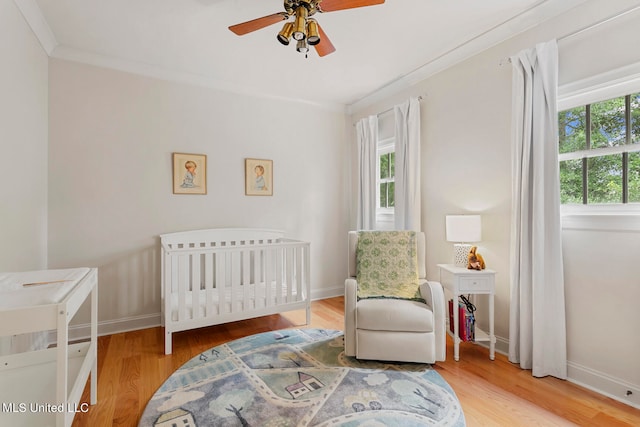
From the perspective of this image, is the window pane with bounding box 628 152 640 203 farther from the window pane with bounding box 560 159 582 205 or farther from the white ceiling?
the white ceiling

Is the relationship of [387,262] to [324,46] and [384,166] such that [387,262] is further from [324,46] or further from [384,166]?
[324,46]

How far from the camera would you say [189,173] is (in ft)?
10.7

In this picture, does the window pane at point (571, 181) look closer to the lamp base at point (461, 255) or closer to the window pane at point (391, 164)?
the lamp base at point (461, 255)

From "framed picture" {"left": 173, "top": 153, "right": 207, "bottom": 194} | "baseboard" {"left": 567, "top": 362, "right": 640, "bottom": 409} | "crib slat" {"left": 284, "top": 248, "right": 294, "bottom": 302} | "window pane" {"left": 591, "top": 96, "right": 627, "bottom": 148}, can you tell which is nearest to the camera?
"baseboard" {"left": 567, "top": 362, "right": 640, "bottom": 409}

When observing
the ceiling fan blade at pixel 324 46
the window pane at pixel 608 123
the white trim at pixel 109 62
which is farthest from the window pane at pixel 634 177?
the white trim at pixel 109 62

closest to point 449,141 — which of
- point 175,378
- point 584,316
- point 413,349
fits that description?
point 584,316

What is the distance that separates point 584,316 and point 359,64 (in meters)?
2.77

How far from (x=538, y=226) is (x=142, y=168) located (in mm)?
3470

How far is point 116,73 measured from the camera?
2943mm

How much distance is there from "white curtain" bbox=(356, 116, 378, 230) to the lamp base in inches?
52.0

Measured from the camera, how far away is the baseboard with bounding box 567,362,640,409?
1812 mm

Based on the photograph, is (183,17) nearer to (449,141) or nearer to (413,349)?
(449,141)

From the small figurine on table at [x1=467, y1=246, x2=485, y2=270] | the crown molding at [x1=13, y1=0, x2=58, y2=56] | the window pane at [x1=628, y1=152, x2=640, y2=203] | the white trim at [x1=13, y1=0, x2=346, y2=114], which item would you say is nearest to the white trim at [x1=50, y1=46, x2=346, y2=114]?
the white trim at [x1=13, y1=0, x2=346, y2=114]

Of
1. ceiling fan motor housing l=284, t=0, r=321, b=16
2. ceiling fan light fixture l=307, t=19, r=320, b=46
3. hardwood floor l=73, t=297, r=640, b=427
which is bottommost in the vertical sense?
hardwood floor l=73, t=297, r=640, b=427
